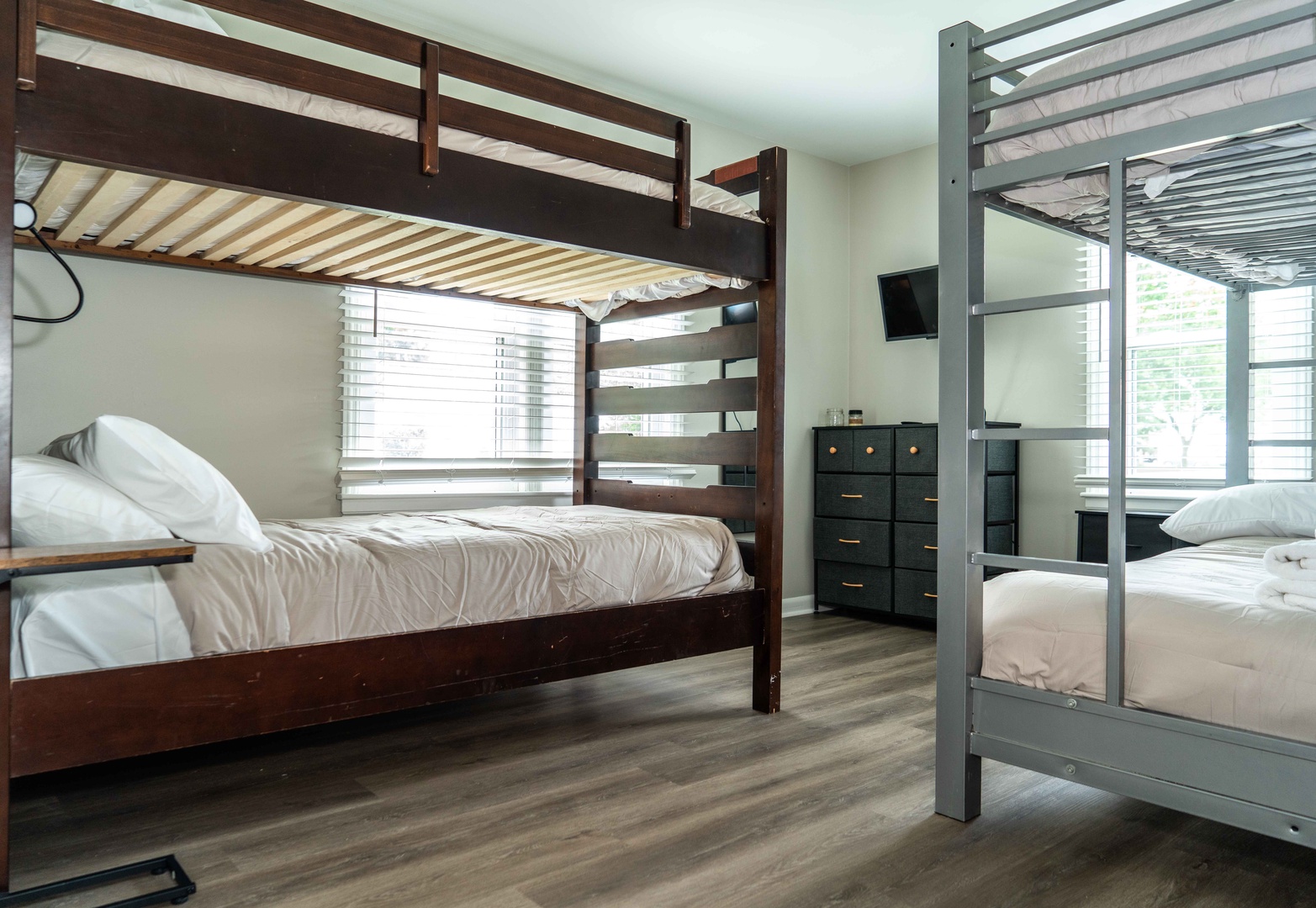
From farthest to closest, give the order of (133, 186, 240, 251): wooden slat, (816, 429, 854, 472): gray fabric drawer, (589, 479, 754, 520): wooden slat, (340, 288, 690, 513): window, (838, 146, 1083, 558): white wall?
(816, 429, 854, 472): gray fabric drawer, (838, 146, 1083, 558): white wall, (340, 288, 690, 513): window, (589, 479, 754, 520): wooden slat, (133, 186, 240, 251): wooden slat

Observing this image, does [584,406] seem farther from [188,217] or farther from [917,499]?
[188,217]

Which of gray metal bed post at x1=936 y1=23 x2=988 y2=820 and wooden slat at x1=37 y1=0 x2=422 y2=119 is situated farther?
gray metal bed post at x1=936 y1=23 x2=988 y2=820

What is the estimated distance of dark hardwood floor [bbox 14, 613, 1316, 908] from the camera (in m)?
1.76

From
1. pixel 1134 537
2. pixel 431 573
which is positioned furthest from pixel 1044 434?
pixel 1134 537

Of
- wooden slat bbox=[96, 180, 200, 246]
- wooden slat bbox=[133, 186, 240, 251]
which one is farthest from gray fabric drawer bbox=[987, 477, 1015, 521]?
wooden slat bbox=[96, 180, 200, 246]

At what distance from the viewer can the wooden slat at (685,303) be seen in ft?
10.3

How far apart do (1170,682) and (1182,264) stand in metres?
2.07

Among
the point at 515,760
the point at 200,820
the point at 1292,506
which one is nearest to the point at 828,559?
the point at 1292,506

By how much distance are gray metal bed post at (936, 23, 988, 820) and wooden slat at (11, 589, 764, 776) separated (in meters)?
0.98

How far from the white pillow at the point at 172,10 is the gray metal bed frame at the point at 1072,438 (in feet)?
6.33

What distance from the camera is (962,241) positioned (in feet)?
6.73

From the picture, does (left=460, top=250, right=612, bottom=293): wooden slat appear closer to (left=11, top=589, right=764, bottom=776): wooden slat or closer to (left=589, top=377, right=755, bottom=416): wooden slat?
(left=589, top=377, right=755, bottom=416): wooden slat

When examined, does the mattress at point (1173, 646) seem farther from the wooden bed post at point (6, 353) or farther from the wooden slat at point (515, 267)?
the wooden bed post at point (6, 353)

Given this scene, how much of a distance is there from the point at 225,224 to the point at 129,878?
1.77 m
